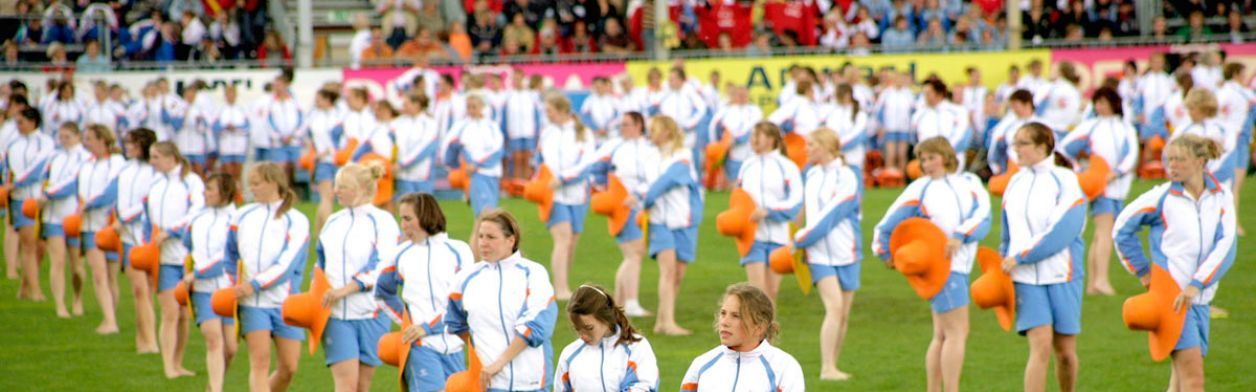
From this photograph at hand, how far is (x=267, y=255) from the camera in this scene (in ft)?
23.3

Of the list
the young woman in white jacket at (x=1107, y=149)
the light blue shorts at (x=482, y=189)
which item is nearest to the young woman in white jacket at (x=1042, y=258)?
the young woman in white jacket at (x=1107, y=149)

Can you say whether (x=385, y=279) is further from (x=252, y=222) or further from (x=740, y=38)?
(x=740, y=38)

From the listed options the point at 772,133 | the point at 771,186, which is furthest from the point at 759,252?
the point at 772,133

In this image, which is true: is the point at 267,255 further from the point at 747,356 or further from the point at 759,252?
the point at 759,252

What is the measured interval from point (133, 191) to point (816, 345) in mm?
4410

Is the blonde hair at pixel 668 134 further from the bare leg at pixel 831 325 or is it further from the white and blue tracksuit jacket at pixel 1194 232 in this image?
the white and blue tracksuit jacket at pixel 1194 232

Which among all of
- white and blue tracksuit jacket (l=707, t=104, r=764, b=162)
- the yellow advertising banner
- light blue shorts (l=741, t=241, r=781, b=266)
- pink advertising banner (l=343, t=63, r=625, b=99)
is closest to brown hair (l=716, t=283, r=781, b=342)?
light blue shorts (l=741, t=241, r=781, b=266)

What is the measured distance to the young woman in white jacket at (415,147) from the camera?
14180mm

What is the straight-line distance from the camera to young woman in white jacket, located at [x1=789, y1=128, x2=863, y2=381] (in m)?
8.44

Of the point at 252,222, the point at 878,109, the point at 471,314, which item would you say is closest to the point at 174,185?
the point at 252,222

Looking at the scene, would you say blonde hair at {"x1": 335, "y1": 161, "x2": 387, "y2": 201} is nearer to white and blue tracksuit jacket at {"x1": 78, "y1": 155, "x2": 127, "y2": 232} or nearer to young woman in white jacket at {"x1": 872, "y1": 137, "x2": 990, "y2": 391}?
young woman in white jacket at {"x1": 872, "y1": 137, "x2": 990, "y2": 391}

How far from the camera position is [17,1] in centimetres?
2283

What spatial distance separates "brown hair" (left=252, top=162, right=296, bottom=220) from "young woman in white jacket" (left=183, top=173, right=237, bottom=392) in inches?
14.9

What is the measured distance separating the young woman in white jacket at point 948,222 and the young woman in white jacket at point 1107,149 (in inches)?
140
